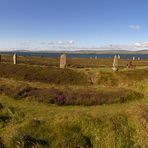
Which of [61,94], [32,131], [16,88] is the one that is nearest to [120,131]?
[32,131]

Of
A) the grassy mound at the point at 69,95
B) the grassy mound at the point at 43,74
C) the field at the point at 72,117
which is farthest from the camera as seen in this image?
the grassy mound at the point at 43,74

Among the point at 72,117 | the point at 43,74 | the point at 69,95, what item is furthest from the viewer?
the point at 43,74

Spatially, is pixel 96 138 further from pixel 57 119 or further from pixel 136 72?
pixel 136 72

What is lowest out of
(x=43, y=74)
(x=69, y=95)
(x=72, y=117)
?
(x=72, y=117)

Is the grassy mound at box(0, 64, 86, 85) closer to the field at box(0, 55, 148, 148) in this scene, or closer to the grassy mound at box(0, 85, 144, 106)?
the field at box(0, 55, 148, 148)

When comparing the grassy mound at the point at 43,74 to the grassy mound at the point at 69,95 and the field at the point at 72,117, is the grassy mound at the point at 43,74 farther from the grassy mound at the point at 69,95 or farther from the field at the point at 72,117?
the grassy mound at the point at 69,95

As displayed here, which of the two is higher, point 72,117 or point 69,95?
point 69,95

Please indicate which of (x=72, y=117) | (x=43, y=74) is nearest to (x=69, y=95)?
(x=72, y=117)

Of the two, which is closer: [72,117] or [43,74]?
[72,117]

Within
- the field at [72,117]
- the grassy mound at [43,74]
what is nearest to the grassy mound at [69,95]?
the field at [72,117]

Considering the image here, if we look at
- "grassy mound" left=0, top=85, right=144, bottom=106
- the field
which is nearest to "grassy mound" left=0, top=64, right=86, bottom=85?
the field

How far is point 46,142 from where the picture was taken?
19031 mm

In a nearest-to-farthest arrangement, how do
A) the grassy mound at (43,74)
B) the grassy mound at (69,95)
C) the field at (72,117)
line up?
the field at (72,117) → the grassy mound at (69,95) → the grassy mound at (43,74)

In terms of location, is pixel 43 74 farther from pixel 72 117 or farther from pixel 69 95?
pixel 72 117
